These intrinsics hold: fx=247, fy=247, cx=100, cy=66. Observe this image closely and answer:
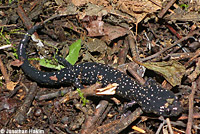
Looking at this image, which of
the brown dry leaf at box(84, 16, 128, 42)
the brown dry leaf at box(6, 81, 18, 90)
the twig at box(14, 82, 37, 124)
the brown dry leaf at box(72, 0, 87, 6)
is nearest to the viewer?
the twig at box(14, 82, 37, 124)

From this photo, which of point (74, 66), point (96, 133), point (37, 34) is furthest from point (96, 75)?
point (37, 34)

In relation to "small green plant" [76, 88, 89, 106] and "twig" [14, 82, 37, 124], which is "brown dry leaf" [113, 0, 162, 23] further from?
"twig" [14, 82, 37, 124]

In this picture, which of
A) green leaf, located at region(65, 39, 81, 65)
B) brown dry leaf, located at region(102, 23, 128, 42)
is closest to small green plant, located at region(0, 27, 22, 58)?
green leaf, located at region(65, 39, 81, 65)

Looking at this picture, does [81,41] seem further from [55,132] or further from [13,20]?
[55,132]

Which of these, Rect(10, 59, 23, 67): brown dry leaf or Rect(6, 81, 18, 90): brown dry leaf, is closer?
Rect(6, 81, 18, 90): brown dry leaf

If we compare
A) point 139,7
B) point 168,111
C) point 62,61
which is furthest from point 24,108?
point 139,7

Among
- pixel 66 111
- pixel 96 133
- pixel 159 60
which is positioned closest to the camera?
pixel 96 133
